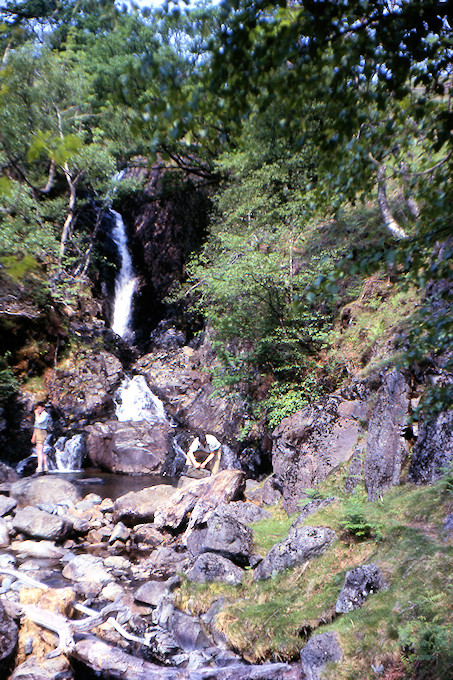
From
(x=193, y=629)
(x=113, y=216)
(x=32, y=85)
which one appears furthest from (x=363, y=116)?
(x=113, y=216)

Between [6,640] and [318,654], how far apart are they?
381 cm

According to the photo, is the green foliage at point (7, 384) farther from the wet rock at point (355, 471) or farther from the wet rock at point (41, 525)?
the wet rock at point (355, 471)

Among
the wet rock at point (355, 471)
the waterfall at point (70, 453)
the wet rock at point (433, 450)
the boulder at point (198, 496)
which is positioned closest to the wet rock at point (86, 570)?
the boulder at point (198, 496)

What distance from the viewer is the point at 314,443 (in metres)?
9.12

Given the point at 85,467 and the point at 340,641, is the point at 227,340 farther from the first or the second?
the point at 340,641

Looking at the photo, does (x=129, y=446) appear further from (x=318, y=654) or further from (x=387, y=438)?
(x=318, y=654)

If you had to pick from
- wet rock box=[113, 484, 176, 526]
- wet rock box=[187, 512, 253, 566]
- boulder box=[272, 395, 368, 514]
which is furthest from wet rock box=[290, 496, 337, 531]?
wet rock box=[113, 484, 176, 526]

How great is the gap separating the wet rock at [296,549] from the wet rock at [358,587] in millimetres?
1091

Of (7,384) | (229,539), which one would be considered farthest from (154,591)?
(7,384)

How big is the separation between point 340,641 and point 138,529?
693 cm

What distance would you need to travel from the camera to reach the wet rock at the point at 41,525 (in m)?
9.42

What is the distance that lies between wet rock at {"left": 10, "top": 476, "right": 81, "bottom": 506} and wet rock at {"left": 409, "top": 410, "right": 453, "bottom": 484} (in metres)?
9.31

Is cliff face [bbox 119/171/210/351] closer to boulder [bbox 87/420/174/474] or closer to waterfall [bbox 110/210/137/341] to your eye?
waterfall [bbox 110/210/137/341]

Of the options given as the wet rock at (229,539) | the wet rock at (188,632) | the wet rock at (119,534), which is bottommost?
the wet rock at (188,632)
